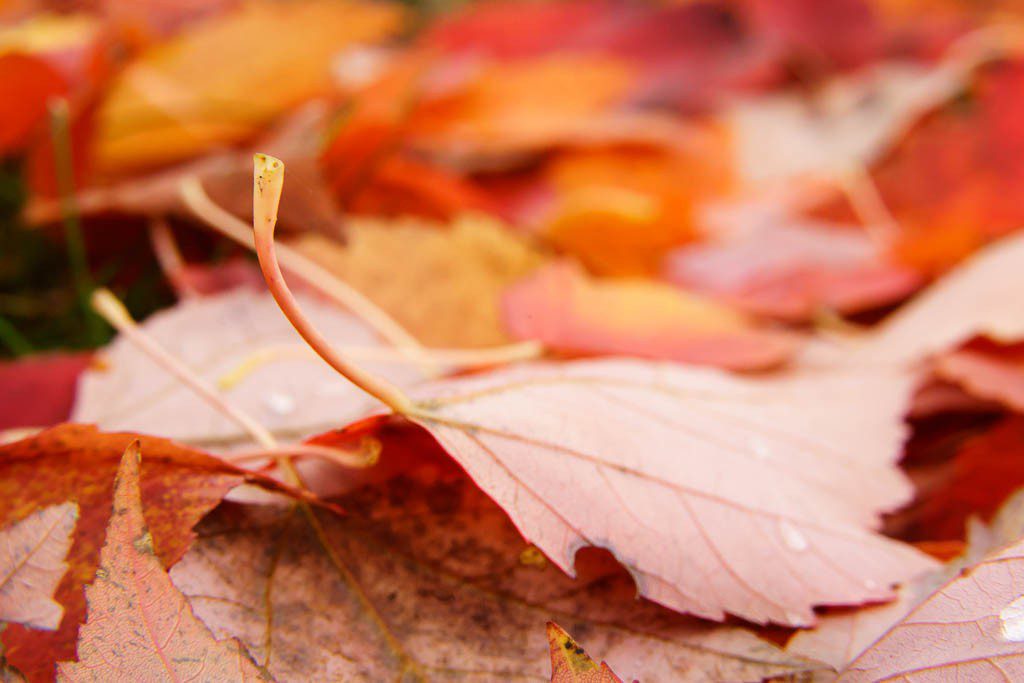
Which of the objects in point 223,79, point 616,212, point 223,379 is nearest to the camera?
point 223,379

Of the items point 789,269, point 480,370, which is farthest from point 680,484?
point 789,269

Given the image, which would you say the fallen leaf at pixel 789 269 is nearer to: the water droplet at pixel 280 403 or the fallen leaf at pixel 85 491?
the water droplet at pixel 280 403

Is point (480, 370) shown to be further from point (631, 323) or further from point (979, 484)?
point (979, 484)

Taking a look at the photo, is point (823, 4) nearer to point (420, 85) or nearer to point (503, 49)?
point (503, 49)

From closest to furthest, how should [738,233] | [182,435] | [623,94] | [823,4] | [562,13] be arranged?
[182,435]
[738,233]
[623,94]
[823,4]
[562,13]

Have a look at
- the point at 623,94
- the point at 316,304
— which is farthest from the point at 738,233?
the point at 316,304

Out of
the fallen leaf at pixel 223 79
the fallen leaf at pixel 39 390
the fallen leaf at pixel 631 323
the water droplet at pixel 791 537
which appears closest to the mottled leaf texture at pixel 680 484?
the water droplet at pixel 791 537

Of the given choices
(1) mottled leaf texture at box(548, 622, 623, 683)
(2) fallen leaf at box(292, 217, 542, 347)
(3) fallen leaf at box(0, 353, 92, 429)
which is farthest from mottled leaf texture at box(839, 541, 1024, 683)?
(3) fallen leaf at box(0, 353, 92, 429)
